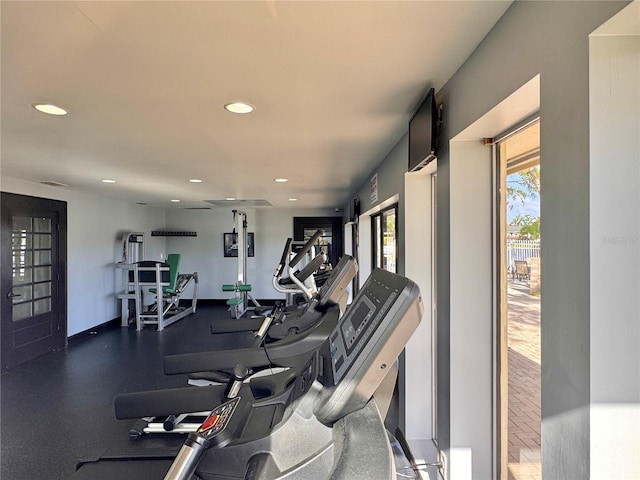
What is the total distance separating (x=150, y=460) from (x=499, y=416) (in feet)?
5.32

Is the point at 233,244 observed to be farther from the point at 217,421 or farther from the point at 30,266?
the point at 217,421

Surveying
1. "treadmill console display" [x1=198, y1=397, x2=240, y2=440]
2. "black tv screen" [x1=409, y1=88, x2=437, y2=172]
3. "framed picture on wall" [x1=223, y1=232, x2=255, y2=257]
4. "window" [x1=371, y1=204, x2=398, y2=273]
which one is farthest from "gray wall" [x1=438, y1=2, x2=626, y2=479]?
"framed picture on wall" [x1=223, y1=232, x2=255, y2=257]

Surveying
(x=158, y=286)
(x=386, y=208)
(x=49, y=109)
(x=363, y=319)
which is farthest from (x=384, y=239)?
(x=158, y=286)

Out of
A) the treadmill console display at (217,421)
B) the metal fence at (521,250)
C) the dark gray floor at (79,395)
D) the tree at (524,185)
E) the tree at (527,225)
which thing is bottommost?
the dark gray floor at (79,395)

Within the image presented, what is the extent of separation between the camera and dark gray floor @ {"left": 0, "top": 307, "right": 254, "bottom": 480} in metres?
2.43

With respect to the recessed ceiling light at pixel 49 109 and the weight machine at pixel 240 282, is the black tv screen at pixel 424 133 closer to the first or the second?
the recessed ceiling light at pixel 49 109

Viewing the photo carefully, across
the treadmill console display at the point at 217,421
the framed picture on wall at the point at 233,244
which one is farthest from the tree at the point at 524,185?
the framed picture on wall at the point at 233,244

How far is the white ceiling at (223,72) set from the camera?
1.11 meters

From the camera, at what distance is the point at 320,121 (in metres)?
2.15

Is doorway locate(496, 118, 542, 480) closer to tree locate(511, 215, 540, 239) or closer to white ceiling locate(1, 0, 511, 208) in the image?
tree locate(511, 215, 540, 239)

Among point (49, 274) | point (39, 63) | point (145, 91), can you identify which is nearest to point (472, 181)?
point (145, 91)

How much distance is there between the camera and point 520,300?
145cm

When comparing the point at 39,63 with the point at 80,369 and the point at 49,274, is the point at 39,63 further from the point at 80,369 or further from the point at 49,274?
the point at 49,274

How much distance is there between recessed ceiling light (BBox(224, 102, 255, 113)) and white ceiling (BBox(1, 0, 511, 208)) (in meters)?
0.05
